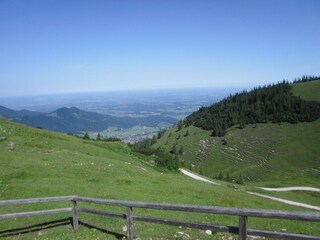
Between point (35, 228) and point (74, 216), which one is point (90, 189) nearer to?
point (35, 228)

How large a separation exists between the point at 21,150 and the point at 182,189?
87.3 feet

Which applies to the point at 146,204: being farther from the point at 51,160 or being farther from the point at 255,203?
the point at 51,160

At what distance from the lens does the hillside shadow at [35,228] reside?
19506 millimetres

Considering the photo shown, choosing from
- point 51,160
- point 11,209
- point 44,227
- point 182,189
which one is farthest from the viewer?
point 51,160

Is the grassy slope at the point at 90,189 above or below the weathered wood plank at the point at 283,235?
below

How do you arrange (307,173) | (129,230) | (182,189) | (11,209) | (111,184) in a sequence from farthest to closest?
1. (307,173)
2. (182,189)
3. (111,184)
4. (11,209)
5. (129,230)

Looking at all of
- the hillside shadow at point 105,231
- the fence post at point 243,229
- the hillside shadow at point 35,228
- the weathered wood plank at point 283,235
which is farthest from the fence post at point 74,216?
the weathered wood plank at point 283,235

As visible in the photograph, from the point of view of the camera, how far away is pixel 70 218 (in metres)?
20.8

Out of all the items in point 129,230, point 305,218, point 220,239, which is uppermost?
point 305,218

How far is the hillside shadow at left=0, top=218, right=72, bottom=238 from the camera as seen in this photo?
1951 cm

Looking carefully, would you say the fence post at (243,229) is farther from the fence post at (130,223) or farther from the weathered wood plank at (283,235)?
the fence post at (130,223)

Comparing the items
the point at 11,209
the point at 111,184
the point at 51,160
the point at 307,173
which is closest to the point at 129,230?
the point at 11,209

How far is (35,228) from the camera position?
66.4ft

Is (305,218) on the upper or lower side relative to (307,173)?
upper
